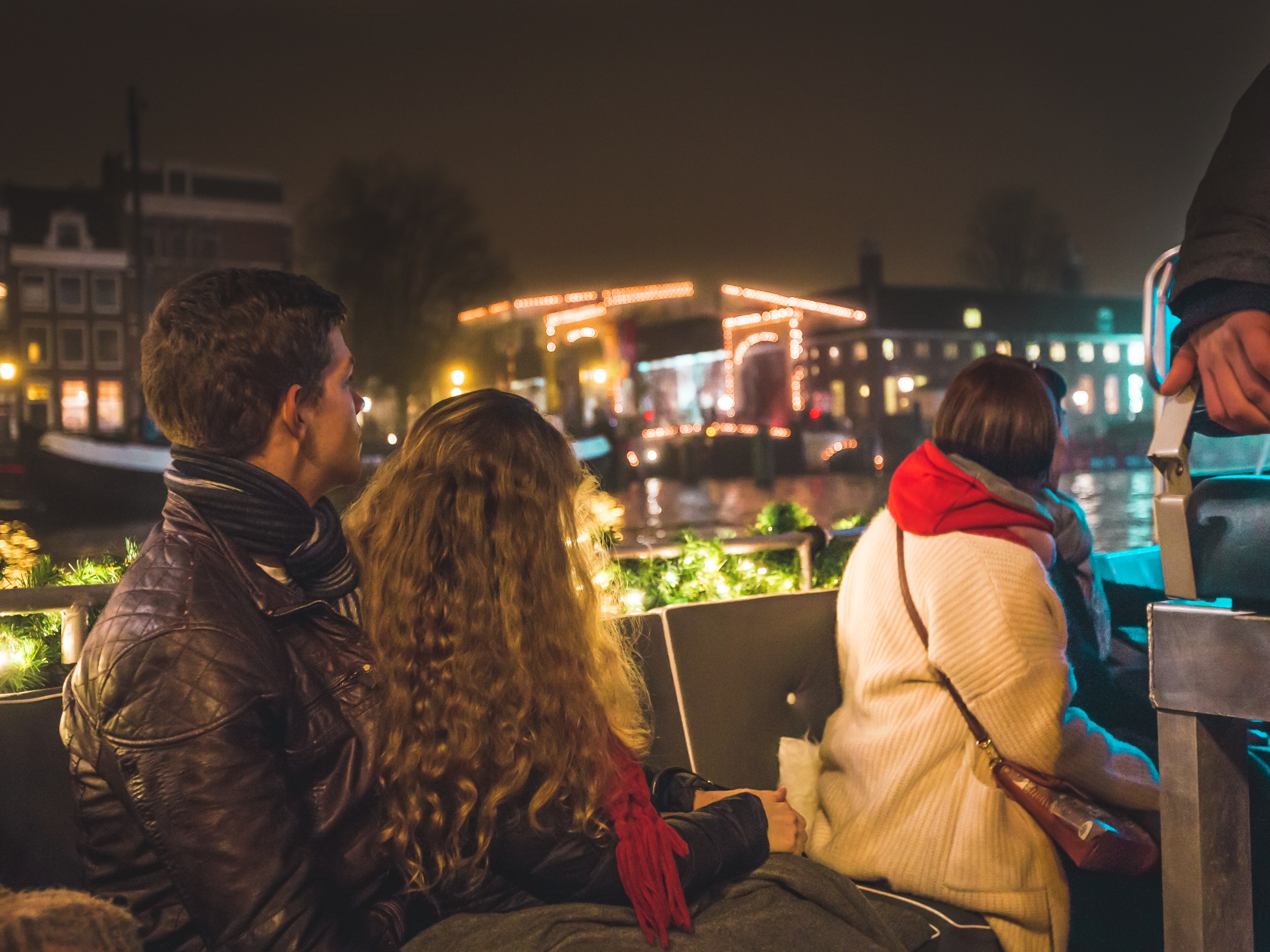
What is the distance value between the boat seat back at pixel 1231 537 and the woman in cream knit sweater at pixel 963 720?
0.91m

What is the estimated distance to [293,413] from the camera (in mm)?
1699

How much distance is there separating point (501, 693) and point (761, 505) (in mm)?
14976

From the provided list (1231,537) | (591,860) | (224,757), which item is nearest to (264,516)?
(224,757)

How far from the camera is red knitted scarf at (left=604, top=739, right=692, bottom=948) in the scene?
1646 mm

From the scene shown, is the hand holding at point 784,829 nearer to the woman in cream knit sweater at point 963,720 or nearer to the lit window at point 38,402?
the woman in cream knit sweater at point 963,720

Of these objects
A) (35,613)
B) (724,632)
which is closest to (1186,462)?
(724,632)

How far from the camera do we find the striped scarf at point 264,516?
1618mm

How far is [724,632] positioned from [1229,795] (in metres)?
1.75

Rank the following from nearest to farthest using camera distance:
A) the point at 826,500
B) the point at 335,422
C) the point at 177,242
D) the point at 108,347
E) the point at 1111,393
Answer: the point at 335,422
the point at 826,500
the point at 108,347
the point at 177,242
the point at 1111,393

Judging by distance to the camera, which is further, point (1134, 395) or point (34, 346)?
point (1134, 395)

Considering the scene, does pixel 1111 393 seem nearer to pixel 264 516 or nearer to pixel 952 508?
pixel 952 508

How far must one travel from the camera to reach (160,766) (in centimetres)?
139

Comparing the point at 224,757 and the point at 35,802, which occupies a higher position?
the point at 224,757

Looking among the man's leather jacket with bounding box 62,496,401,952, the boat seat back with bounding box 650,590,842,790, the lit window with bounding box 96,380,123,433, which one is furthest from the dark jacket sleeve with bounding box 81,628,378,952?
the lit window with bounding box 96,380,123,433
